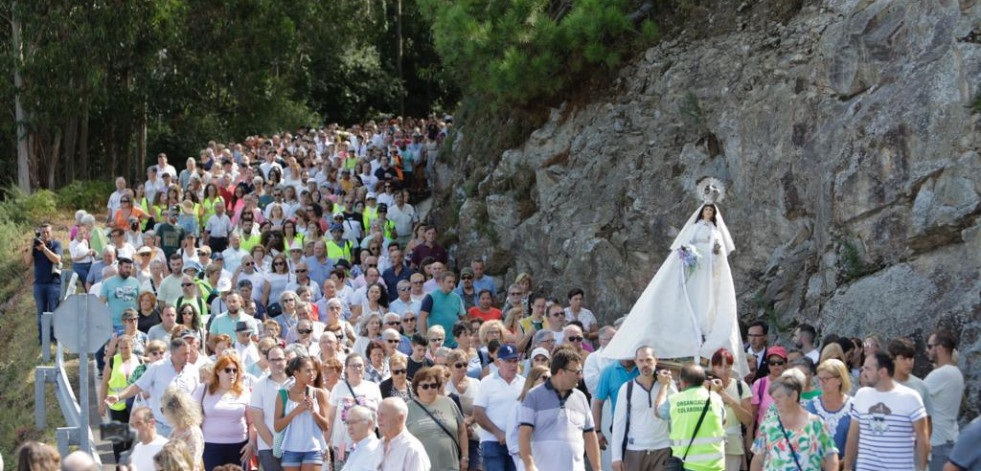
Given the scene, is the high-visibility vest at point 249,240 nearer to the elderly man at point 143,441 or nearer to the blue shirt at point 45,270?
the blue shirt at point 45,270

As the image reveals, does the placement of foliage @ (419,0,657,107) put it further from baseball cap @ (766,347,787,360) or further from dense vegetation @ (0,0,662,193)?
dense vegetation @ (0,0,662,193)

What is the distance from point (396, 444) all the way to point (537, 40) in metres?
11.8

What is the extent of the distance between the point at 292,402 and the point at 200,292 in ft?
21.5

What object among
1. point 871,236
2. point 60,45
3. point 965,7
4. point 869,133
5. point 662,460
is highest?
point 60,45

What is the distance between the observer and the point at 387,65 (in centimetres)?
4422

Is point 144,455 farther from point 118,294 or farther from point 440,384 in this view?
point 118,294

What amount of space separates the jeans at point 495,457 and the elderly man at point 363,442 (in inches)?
99.3

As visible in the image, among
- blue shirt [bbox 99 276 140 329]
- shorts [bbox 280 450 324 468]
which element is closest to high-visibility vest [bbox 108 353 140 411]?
shorts [bbox 280 450 324 468]

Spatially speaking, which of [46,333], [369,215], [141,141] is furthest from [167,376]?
[141,141]

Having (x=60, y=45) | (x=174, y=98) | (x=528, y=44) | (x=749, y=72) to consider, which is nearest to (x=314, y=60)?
(x=174, y=98)

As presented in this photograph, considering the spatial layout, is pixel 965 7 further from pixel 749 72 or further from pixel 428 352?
pixel 428 352

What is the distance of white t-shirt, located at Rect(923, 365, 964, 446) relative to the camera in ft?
35.5

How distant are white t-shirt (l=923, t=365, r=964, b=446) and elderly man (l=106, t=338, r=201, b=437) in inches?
258

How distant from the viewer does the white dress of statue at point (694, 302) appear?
1359 cm
